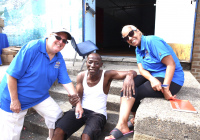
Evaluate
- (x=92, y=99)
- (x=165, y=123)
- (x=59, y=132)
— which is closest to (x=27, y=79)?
(x=59, y=132)

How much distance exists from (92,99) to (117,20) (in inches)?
432

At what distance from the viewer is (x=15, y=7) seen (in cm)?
566

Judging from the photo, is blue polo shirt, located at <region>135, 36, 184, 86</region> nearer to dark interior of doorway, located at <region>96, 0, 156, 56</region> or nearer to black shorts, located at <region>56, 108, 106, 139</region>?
black shorts, located at <region>56, 108, 106, 139</region>

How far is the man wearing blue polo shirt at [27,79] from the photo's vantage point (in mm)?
1686

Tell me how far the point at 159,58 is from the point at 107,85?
0.81m

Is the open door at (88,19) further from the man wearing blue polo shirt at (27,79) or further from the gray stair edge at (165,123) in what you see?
the gray stair edge at (165,123)

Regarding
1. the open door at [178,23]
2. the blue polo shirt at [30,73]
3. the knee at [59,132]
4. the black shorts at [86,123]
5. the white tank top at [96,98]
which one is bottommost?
the knee at [59,132]

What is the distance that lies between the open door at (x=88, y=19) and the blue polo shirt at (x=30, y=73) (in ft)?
10.0

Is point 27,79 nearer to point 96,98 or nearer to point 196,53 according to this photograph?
point 96,98

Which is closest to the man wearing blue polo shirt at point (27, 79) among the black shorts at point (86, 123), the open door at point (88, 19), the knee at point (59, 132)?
the black shorts at point (86, 123)

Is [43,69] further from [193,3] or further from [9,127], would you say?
[193,3]

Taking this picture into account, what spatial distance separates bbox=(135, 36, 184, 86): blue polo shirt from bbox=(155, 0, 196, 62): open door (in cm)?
185

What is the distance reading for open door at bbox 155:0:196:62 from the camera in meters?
3.52

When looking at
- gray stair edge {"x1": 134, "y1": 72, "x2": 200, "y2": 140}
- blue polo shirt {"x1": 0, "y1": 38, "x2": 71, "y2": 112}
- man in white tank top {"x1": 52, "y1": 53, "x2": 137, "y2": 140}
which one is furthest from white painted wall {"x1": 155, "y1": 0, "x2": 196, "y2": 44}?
blue polo shirt {"x1": 0, "y1": 38, "x2": 71, "y2": 112}
